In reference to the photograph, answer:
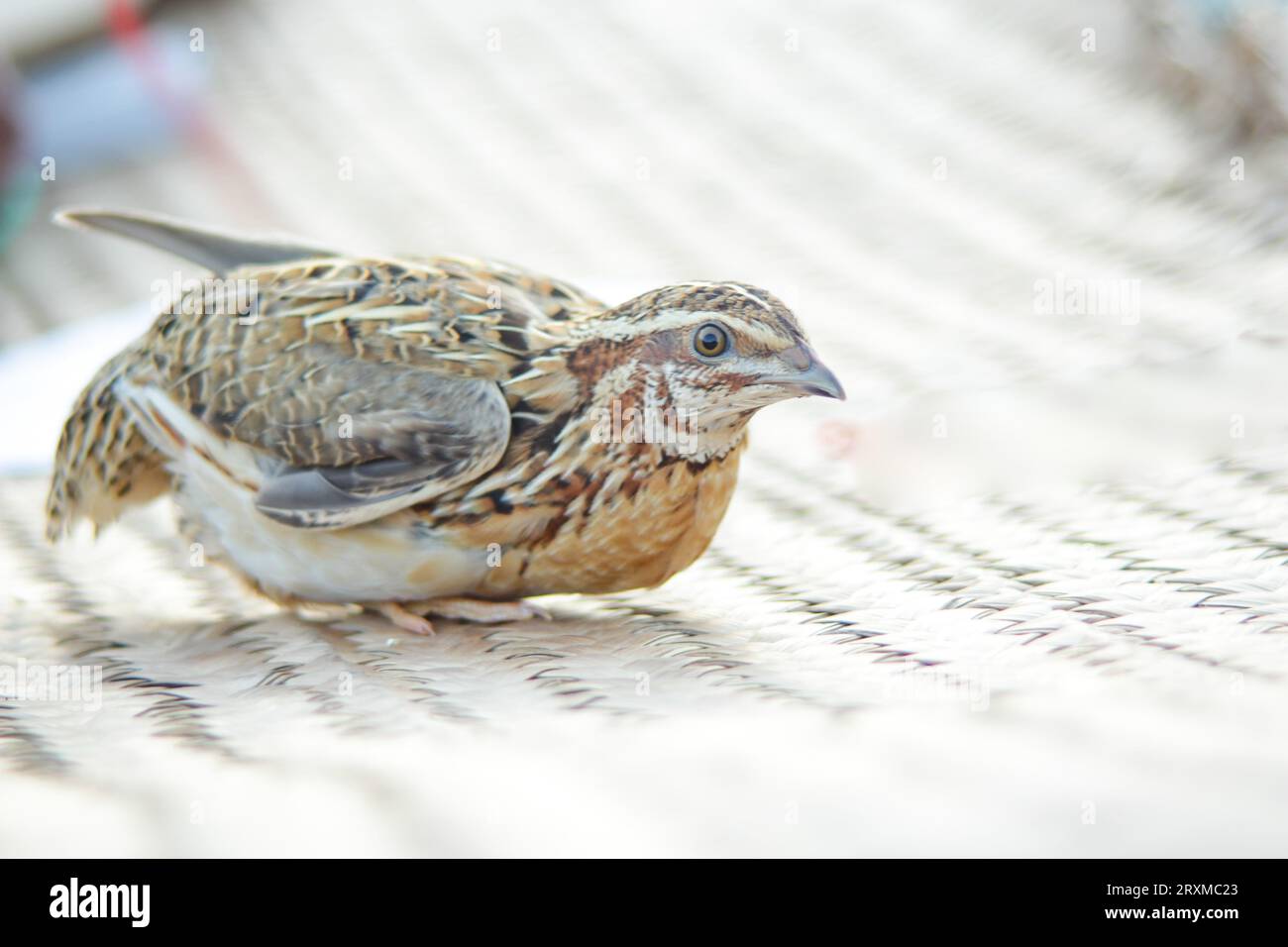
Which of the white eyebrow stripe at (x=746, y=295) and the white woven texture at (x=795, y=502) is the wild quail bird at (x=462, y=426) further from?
the white woven texture at (x=795, y=502)

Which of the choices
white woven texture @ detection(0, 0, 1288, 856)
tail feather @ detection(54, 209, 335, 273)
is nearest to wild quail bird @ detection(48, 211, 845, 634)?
white woven texture @ detection(0, 0, 1288, 856)

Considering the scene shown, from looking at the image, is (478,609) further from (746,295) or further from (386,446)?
(746,295)

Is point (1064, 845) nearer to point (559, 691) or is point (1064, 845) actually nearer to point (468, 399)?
point (559, 691)

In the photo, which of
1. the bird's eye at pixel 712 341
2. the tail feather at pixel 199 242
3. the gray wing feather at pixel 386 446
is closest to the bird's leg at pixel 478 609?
the gray wing feather at pixel 386 446

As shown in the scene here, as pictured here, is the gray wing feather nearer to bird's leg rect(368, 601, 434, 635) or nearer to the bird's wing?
the bird's wing

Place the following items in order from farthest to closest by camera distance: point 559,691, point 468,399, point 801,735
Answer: point 468,399
point 559,691
point 801,735
